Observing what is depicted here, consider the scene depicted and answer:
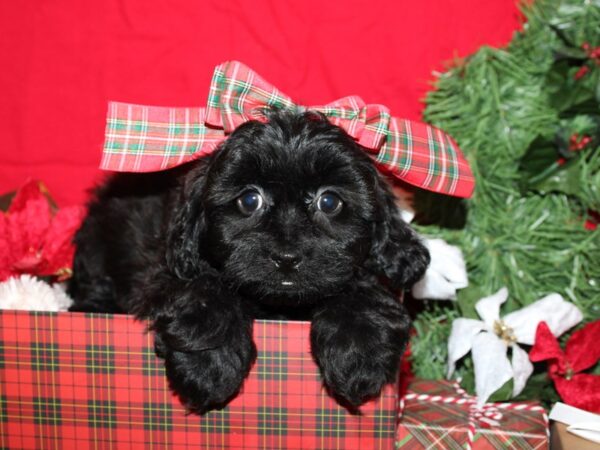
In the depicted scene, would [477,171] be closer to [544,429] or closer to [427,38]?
[427,38]

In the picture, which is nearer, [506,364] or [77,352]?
[77,352]

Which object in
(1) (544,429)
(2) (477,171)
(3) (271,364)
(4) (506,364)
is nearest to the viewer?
(3) (271,364)

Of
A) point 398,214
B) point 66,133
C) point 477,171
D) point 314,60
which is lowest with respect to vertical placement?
point 398,214

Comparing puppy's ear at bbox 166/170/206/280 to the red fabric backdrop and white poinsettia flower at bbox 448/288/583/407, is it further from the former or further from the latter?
the red fabric backdrop

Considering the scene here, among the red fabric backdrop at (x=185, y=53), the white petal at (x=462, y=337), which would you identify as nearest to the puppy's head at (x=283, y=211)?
the white petal at (x=462, y=337)

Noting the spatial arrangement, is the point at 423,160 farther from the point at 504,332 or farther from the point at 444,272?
the point at 504,332

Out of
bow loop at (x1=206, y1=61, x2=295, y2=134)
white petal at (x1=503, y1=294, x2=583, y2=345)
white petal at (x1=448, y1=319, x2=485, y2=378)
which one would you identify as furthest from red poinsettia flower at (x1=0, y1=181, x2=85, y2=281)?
white petal at (x1=503, y1=294, x2=583, y2=345)

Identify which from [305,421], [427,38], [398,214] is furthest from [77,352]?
[427,38]
